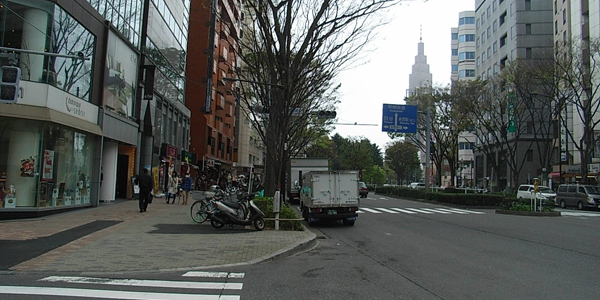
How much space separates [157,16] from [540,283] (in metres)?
24.7

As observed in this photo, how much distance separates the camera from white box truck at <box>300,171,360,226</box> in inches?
632

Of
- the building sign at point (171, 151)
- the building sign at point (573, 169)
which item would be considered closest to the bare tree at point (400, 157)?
the building sign at point (573, 169)

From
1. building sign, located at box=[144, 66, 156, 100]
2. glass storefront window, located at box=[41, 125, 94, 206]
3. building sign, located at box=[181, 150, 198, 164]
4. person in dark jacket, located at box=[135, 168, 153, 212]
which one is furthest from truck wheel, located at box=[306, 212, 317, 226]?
building sign, located at box=[181, 150, 198, 164]

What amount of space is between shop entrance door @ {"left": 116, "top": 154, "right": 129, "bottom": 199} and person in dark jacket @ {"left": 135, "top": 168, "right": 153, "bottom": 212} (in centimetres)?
761

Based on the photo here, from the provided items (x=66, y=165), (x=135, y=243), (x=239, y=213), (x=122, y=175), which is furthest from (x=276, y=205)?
(x=122, y=175)

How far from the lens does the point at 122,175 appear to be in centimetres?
2403

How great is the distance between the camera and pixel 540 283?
7168 mm

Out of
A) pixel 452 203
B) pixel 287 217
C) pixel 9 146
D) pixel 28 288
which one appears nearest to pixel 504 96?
pixel 452 203

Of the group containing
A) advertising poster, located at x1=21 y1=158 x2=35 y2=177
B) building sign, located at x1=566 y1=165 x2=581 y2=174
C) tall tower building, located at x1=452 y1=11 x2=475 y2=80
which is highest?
tall tower building, located at x1=452 y1=11 x2=475 y2=80

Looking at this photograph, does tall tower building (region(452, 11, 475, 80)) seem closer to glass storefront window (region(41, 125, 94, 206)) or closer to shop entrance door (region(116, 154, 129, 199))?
shop entrance door (region(116, 154, 129, 199))

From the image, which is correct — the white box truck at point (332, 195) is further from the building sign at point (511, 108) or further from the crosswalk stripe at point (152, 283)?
the building sign at point (511, 108)

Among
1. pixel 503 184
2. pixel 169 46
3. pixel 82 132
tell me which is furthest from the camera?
pixel 503 184

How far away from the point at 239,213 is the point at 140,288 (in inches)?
257

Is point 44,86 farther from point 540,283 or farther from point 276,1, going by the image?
point 540,283
